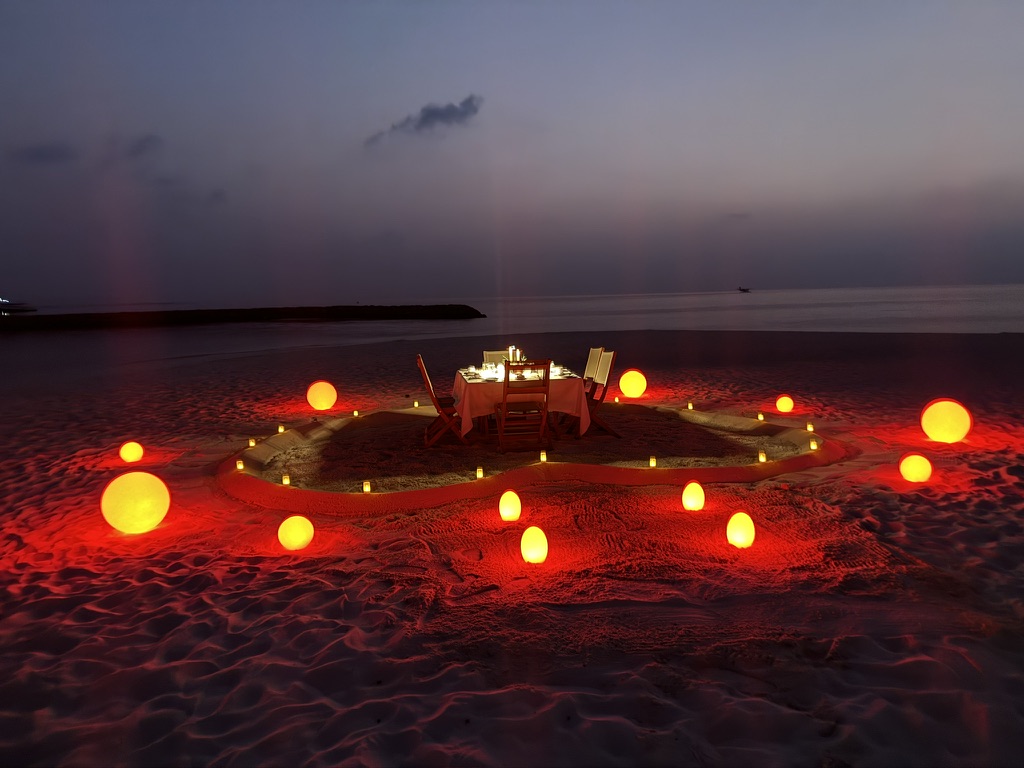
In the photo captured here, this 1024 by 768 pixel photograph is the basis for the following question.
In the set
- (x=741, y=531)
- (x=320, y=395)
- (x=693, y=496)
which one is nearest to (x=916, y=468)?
(x=693, y=496)

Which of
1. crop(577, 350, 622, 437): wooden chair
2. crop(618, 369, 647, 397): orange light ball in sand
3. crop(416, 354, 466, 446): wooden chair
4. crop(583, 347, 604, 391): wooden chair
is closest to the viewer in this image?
crop(416, 354, 466, 446): wooden chair

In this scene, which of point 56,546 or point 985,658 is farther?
point 56,546

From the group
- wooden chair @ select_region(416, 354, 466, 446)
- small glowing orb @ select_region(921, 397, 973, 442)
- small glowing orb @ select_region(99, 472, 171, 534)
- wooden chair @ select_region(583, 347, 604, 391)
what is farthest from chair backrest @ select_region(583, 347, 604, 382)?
small glowing orb @ select_region(99, 472, 171, 534)

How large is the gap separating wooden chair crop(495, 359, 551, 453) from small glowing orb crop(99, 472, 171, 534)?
3.06 m

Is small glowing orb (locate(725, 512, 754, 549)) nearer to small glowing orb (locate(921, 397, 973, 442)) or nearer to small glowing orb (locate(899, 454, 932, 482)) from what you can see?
small glowing orb (locate(899, 454, 932, 482))

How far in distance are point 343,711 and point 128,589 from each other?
1.89m

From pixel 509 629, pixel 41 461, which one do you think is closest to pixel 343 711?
pixel 509 629

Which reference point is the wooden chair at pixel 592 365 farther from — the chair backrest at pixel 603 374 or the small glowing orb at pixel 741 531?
the small glowing orb at pixel 741 531

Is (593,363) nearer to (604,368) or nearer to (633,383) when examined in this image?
(604,368)

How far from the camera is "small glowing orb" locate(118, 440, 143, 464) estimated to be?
605 centimetres

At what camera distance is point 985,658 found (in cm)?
259

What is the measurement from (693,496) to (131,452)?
5.51 meters

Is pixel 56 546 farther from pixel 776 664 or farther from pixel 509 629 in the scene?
pixel 776 664

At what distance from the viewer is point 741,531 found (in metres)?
3.74
